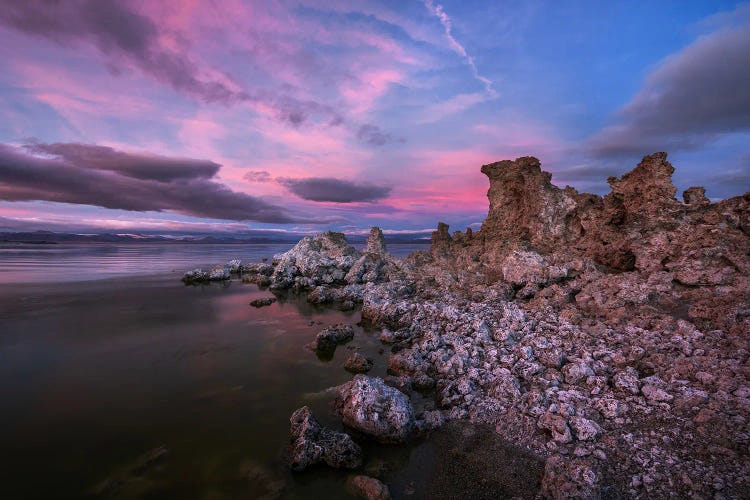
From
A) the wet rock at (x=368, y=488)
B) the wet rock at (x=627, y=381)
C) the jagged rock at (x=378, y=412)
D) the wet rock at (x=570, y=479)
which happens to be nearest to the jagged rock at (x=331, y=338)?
the jagged rock at (x=378, y=412)

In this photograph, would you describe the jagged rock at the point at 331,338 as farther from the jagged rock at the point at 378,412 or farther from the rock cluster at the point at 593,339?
the jagged rock at the point at 378,412

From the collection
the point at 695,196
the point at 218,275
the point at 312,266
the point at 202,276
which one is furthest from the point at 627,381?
the point at 218,275

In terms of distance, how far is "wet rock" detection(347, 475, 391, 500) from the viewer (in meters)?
6.15

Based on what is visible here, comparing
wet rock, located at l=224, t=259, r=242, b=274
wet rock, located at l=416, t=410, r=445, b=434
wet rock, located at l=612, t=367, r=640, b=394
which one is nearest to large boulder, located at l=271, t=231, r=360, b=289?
wet rock, located at l=224, t=259, r=242, b=274

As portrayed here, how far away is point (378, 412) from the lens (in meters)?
7.98

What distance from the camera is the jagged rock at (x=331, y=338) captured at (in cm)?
1455

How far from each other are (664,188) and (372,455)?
797 inches

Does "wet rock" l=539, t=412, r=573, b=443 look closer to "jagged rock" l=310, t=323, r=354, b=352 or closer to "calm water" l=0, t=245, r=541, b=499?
"calm water" l=0, t=245, r=541, b=499

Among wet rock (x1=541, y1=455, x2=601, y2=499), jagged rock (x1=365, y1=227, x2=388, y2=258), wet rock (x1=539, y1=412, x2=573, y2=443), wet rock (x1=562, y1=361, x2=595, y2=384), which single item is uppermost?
jagged rock (x1=365, y1=227, x2=388, y2=258)

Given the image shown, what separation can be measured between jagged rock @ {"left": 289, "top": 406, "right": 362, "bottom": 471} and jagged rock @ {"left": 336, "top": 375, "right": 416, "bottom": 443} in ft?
2.10

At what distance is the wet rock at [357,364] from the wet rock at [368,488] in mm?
5566

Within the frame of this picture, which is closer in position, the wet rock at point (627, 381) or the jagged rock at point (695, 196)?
the wet rock at point (627, 381)

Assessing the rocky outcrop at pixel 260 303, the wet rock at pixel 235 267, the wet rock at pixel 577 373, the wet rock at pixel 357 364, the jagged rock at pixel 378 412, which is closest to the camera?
the jagged rock at pixel 378 412

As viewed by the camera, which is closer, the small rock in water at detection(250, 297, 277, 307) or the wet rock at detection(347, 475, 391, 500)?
the wet rock at detection(347, 475, 391, 500)
